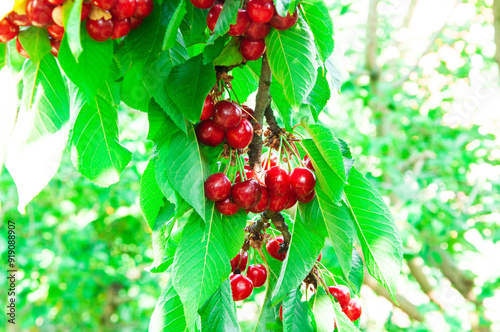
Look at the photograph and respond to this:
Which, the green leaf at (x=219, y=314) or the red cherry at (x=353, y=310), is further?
the red cherry at (x=353, y=310)

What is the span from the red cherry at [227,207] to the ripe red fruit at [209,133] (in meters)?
0.10

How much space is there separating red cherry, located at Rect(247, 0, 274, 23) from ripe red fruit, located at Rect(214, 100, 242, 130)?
0.15m

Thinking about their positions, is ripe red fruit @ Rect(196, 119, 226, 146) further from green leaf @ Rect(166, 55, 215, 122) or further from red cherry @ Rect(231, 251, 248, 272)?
red cherry @ Rect(231, 251, 248, 272)

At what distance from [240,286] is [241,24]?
20.5 inches

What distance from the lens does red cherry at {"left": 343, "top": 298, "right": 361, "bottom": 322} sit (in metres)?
0.92

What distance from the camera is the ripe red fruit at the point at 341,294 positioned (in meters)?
0.90

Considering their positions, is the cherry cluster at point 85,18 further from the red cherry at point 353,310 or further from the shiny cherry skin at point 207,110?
the red cherry at point 353,310

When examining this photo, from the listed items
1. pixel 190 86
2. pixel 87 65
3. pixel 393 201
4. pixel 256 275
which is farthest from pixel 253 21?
pixel 393 201

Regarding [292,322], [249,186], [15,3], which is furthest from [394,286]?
[15,3]

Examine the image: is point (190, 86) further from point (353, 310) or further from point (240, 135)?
point (353, 310)

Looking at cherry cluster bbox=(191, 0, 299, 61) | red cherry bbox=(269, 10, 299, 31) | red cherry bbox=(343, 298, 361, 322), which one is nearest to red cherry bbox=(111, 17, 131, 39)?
cherry cluster bbox=(191, 0, 299, 61)

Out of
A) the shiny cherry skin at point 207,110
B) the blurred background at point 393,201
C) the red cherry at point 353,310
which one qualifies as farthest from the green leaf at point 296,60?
the blurred background at point 393,201

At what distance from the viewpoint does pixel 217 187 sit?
705mm

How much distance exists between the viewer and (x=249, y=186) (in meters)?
0.71
